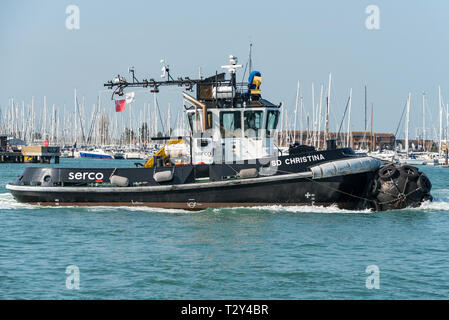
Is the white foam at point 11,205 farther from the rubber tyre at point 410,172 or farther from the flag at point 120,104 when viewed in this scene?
the rubber tyre at point 410,172

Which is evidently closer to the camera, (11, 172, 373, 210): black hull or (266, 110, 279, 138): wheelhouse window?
(11, 172, 373, 210): black hull

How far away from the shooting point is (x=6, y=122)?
99938 mm

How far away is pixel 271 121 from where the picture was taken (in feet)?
65.3

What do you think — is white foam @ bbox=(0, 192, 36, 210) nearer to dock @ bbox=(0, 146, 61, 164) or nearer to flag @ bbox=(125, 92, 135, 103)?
flag @ bbox=(125, 92, 135, 103)

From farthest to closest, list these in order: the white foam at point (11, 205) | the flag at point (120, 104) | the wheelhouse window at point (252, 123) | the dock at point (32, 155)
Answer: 1. the dock at point (32, 155)
2. the flag at point (120, 104)
3. the white foam at point (11, 205)
4. the wheelhouse window at point (252, 123)

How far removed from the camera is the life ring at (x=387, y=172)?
18.8 m

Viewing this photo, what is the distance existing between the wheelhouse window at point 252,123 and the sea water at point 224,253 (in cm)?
266

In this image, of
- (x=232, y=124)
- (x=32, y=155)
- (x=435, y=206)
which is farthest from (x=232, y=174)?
(x=32, y=155)

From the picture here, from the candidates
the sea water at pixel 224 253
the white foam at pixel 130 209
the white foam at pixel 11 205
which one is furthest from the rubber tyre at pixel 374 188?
the white foam at pixel 11 205

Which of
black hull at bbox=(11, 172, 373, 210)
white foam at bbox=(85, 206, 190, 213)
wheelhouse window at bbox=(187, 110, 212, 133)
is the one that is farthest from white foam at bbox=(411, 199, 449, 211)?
white foam at bbox=(85, 206, 190, 213)

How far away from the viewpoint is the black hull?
1836 centimetres

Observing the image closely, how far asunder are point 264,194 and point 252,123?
2.60 meters

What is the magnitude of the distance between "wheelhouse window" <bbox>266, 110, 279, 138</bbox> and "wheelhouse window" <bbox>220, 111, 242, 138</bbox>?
0.94m

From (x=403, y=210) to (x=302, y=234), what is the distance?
528 cm
